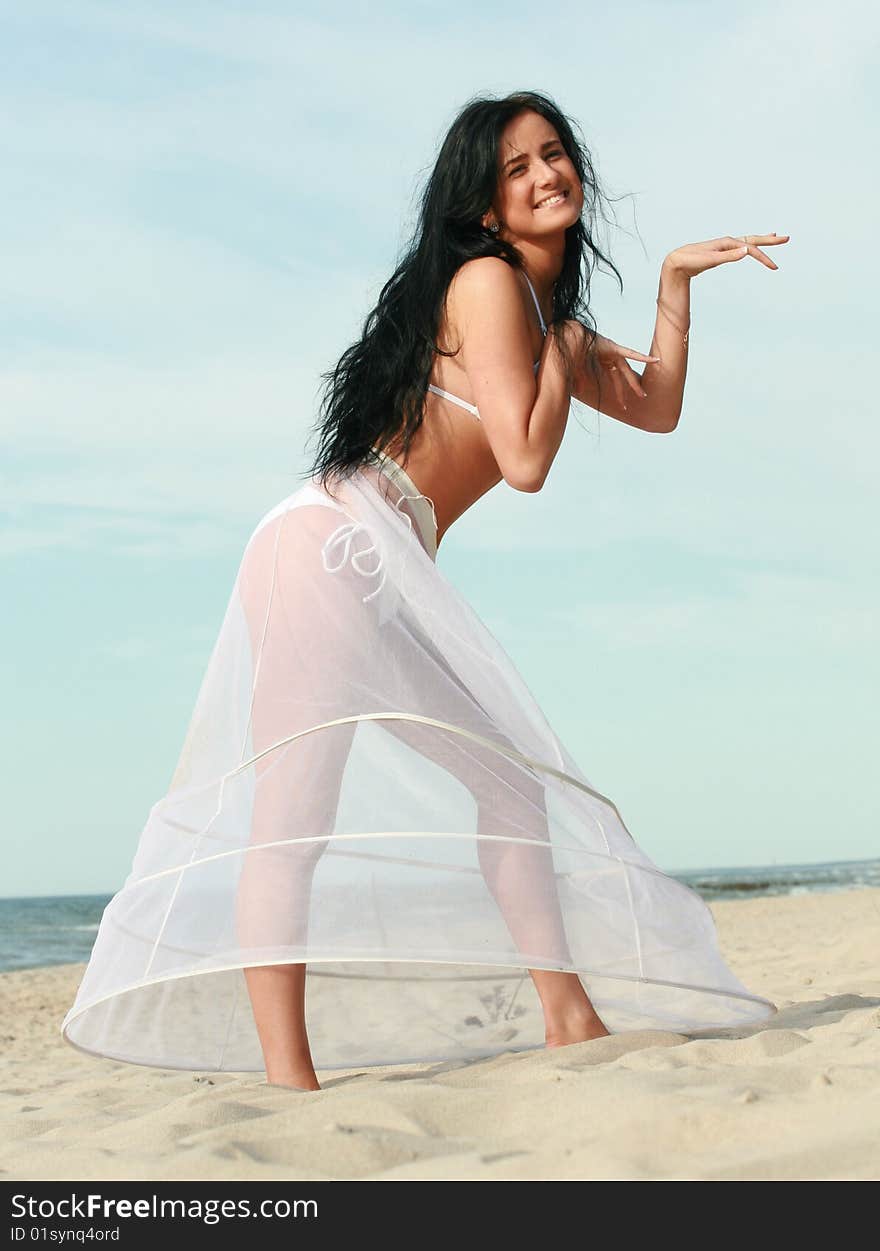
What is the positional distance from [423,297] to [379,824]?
47.4 inches

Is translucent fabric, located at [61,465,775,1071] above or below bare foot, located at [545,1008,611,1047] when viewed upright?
above

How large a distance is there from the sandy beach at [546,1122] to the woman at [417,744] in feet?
0.69

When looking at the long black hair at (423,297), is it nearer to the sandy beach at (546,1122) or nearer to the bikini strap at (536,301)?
the bikini strap at (536,301)

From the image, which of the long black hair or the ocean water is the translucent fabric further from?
the ocean water

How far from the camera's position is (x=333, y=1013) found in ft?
11.1

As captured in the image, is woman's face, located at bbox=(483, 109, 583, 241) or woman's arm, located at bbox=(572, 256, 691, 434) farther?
woman's arm, located at bbox=(572, 256, 691, 434)

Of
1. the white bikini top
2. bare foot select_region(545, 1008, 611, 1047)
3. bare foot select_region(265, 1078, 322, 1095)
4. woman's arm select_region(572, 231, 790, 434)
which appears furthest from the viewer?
woman's arm select_region(572, 231, 790, 434)

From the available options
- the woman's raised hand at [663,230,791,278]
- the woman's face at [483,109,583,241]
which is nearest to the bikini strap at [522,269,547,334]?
the woman's face at [483,109,583,241]

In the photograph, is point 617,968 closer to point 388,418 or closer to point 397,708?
point 397,708

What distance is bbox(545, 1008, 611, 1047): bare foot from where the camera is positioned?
110 inches

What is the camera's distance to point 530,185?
296 cm

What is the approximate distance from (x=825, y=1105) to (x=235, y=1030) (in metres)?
1.69
